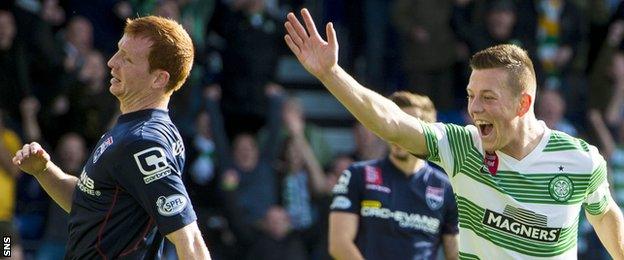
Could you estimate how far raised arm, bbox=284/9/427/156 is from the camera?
5.77m

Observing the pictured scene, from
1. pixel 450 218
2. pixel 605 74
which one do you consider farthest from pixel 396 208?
pixel 605 74

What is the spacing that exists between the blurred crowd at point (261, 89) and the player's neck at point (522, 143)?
6.66 meters

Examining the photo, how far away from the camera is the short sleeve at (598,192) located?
21.6 ft

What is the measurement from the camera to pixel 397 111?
6.08m

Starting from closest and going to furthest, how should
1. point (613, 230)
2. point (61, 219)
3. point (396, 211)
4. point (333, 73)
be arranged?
point (333, 73) → point (613, 230) → point (396, 211) → point (61, 219)

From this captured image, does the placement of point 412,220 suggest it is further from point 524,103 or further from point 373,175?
point 524,103

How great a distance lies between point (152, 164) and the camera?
5.91m

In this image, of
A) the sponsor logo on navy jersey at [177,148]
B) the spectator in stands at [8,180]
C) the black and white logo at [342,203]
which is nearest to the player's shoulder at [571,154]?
the sponsor logo on navy jersey at [177,148]

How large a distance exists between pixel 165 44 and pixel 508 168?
6.02ft

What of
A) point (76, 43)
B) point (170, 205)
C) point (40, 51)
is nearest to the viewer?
point (170, 205)

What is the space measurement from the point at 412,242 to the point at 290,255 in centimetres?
476

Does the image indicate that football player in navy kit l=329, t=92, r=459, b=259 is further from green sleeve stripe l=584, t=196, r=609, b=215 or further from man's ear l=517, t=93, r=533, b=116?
man's ear l=517, t=93, r=533, b=116

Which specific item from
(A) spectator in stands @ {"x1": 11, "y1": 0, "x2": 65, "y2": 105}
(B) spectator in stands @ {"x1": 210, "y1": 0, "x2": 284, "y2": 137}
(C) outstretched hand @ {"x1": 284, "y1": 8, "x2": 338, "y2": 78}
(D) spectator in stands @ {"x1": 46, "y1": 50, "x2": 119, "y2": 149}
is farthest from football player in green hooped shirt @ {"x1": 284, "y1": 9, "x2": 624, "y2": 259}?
(B) spectator in stands @ {"x1": 210, "y1": 0, "x2": 284, "y2": 137}

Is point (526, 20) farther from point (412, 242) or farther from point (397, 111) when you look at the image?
point (397, 111)
